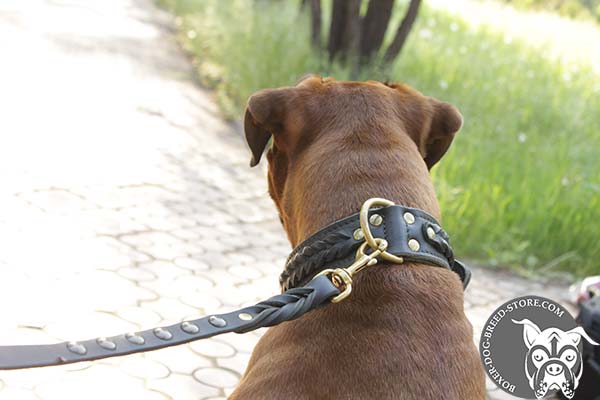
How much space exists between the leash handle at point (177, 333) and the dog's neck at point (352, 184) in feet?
1.07

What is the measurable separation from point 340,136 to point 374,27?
6435 millimetres

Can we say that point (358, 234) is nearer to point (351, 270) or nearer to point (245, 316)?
point (351, 270)

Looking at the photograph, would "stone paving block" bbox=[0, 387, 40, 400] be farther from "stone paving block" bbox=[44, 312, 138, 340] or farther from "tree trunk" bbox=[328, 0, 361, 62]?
"tree trunk" bbox=[328, 0, 361, 62]

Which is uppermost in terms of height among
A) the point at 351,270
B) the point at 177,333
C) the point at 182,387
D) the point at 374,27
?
the point at 351,270

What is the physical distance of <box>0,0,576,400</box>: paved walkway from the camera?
4109 millimetres

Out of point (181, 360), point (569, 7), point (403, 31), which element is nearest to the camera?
point (181, 360)

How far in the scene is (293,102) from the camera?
102 inches

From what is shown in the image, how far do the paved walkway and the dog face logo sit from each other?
68.3 inches

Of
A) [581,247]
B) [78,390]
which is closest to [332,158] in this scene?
[78,390]

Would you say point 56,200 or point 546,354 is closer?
point 546,354

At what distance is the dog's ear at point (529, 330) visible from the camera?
263 cm

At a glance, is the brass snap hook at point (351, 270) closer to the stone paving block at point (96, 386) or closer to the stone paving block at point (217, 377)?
the stone paving block at point (96, 386)

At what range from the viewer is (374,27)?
8.74 metres

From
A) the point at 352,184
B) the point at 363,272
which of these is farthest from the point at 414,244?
the point at 352,184
